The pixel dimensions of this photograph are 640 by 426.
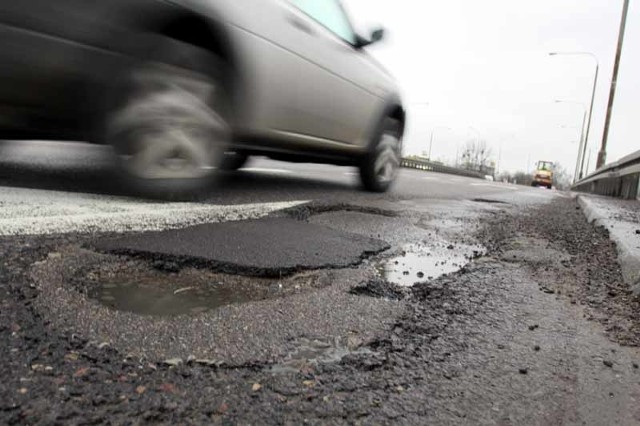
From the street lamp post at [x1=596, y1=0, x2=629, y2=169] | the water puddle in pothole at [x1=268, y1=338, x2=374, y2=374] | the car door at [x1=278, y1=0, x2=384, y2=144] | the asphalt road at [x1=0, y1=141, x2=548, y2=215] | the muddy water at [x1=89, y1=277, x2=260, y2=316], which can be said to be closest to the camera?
the water puddle in pothole at [x1=268, y1=338, x2=374, y2=374]

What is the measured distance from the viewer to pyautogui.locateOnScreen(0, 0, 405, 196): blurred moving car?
250 centimetres

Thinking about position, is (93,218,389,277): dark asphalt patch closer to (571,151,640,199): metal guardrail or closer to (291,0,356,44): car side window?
(291,0,356,44): car side window

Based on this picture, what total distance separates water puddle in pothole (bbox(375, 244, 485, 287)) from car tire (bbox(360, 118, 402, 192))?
106 inches

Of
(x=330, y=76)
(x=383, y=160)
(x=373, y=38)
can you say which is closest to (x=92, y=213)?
(x=330, y=76)

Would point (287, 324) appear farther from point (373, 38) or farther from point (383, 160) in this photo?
point (383, 160)

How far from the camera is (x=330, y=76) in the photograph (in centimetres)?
429

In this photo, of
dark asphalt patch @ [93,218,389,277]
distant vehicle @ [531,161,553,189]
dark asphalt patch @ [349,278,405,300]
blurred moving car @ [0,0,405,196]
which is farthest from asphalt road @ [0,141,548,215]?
distant vehicle @ [531,161,553,189]

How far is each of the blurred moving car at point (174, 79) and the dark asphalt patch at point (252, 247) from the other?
31.1 inches

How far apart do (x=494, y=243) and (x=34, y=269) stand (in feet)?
8.91

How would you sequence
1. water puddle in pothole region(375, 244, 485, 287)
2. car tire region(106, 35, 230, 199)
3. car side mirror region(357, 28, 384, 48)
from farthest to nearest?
car side mirror region(357, 28, 384, 48)
car tire region(106, 35, 230, 199)
water puddle in pothole region(375, 244, 485, 287)

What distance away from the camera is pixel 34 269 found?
1.68 meters

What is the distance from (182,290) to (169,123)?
1.68 metres

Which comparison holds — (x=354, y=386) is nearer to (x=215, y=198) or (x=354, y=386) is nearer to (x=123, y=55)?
(x=123, y=55)

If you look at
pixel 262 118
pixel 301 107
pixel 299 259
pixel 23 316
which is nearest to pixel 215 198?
pixel 262 118
